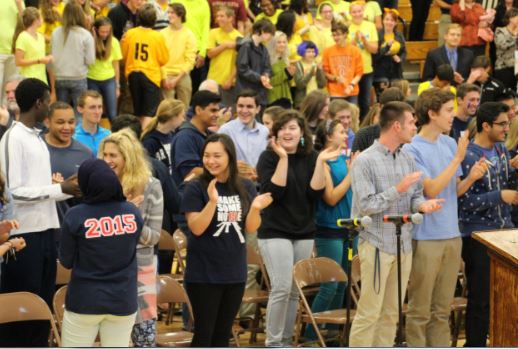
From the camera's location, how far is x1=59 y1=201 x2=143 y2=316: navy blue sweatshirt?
230 inches

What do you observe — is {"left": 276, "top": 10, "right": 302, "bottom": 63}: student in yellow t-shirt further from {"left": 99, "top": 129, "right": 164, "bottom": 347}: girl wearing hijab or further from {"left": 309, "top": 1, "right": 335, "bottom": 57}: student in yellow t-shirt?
{"left": 99, "top": 129, "right": 164, "bottom": 347}: girl wearing hijab

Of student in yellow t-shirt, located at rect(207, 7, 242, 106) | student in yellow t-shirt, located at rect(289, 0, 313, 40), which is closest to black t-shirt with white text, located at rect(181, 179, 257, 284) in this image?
student in yellow t-shirt, located at rect(207, 7, 242, 106)

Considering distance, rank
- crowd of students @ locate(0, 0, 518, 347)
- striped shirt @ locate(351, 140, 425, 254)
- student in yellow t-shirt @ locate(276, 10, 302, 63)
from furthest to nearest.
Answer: student in yellow t-shirt @ locate(276, 10, 302, 63), striped shirt @ locate(351, 140, 425, 254), crowd of students @ locate(0, 0, 518, 347)

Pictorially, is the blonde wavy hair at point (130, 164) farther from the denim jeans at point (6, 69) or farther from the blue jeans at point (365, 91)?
the blue jeans at point (365, 91)

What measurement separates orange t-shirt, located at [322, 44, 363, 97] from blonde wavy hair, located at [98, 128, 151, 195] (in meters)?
6.86

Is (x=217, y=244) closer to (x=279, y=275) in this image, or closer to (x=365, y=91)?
(x=279, y=275)

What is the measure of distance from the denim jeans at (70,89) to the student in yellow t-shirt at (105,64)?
0.70 ft

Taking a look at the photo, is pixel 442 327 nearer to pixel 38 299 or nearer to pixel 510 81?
pixel 38 299

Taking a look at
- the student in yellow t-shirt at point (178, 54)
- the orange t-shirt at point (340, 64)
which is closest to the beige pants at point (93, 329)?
the student in yellow t-shirt at point (178, 54)

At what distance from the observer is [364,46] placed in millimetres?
13875

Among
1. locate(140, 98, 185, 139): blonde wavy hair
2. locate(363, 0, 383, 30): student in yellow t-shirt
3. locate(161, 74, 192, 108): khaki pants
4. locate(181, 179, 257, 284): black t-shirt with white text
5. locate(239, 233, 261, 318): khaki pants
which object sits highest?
locate(363, 0, 383, 30): student in yellow t-shirt

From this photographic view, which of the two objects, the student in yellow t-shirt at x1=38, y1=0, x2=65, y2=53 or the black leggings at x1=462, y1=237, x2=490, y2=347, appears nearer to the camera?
the black leggings at x1=462, y1=237, x2=490, y2=347

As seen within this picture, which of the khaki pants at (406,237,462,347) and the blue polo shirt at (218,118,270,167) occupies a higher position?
the blue polo shirt at (218,118,270,167)

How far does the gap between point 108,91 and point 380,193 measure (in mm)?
5641
